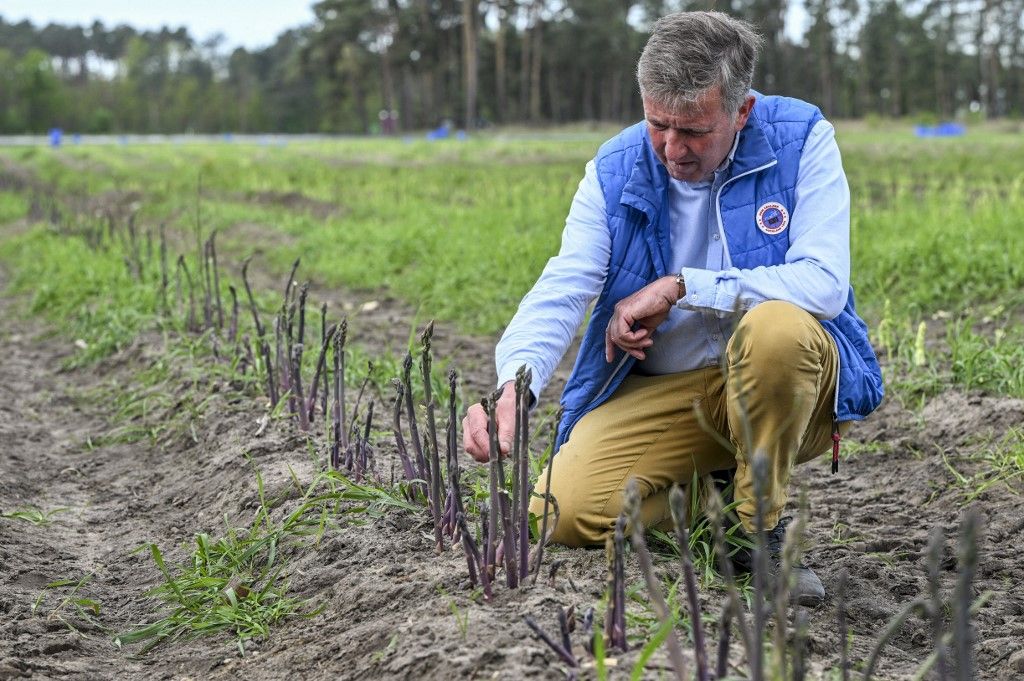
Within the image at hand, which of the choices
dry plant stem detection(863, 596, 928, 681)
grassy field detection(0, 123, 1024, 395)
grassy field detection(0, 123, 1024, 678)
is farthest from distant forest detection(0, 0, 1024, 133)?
dry plant stem detection(863, 596, 928, 681)

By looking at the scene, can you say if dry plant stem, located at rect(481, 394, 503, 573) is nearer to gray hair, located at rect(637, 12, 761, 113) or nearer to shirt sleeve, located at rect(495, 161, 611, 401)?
shirt sleeve, located at rect(495, 161, 611, 401)

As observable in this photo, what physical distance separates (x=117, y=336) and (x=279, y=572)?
3104mm

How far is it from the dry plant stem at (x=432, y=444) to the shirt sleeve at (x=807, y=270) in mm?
630

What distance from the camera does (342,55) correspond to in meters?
52.7

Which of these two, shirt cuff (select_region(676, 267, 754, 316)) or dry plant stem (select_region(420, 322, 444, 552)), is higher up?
shirt cuff (select_region(676, 267, 754, 316))

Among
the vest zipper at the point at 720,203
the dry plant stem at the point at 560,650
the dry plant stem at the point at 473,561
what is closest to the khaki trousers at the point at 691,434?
the vest zipper at the point at 720,203

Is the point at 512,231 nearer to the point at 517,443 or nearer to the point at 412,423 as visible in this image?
the point at 412,423

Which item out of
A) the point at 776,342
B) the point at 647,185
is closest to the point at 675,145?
the point at 647,185

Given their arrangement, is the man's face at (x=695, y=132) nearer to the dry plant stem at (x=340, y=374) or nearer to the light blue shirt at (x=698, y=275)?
the light blue shirt at (x=698, y=275)

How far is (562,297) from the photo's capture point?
107 inches

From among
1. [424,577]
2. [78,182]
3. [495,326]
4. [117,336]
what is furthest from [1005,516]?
[78,182]

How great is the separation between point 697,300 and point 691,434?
47 centimetres

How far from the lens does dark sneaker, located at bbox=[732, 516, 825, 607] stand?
2.60 metres

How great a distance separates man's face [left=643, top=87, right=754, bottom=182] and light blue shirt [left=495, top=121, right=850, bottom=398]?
88 mm
